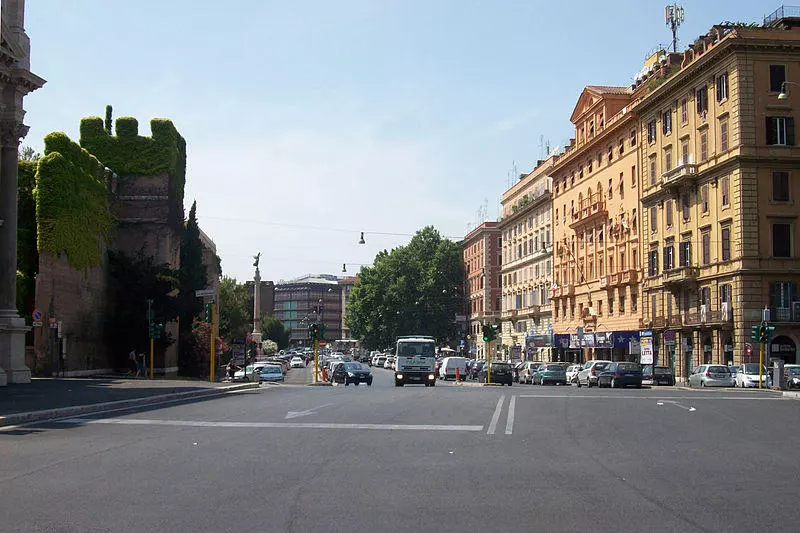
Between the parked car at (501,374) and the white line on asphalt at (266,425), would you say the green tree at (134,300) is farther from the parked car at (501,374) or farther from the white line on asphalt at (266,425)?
the white line on asphalt at (266,425)

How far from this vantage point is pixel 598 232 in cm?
7888

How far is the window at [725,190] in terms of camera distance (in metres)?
56.1

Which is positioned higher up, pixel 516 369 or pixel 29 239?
pixel 29 239

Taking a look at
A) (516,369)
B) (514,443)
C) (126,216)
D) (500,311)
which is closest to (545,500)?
(514,443)

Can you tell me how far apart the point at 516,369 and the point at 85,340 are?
33.1 metres

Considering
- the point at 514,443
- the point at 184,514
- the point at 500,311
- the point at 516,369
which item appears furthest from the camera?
the point at 500,311

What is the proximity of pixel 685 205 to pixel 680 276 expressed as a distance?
15.8ft

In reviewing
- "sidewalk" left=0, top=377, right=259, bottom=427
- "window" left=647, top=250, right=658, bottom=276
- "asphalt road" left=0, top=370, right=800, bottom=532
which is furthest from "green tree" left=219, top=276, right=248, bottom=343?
"asphalt road" left=0, top=370, right=800, bottom=532

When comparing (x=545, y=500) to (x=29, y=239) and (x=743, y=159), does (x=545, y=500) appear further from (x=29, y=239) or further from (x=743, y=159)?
(x=743, y=159)

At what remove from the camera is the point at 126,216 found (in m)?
53.2

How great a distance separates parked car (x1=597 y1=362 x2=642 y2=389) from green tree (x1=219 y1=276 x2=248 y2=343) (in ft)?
141

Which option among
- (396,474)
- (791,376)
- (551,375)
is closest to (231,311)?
(551,375)

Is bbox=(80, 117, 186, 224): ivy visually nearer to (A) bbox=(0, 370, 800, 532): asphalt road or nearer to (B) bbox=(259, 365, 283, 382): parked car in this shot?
(B) bbox=(259, 365, 283, 382): parked car

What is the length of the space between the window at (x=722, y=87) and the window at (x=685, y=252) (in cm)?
951
